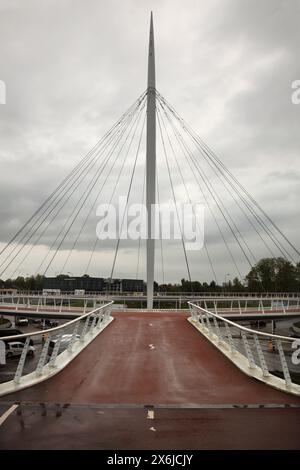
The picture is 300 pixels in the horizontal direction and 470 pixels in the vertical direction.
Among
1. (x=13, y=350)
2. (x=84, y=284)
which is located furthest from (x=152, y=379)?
(x=84, y=284)

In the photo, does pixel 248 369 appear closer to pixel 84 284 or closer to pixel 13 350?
pixel 13 350

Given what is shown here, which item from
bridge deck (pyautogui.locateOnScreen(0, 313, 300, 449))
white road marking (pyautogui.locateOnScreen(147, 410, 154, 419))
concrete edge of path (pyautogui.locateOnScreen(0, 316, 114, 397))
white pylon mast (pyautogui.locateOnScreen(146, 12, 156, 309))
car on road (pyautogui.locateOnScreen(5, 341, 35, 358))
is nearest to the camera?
bridge deck (pyautogui.locateOnScreen(0, 313, 300, 449))

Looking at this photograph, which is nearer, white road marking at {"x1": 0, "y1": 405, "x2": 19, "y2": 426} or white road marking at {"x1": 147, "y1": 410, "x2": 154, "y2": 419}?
white road marking at {"x1": 0, "y1": 405, "x2": 19, "y2": 426}

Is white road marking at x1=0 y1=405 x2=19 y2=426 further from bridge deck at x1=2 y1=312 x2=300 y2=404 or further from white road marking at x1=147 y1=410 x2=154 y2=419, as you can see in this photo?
white road marking at x1=147 y1=410 x2=154 y2=419

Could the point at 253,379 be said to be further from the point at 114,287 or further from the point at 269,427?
the point at 114,287

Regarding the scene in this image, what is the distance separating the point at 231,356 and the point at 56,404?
5.07 meters

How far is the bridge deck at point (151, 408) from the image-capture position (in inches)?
177

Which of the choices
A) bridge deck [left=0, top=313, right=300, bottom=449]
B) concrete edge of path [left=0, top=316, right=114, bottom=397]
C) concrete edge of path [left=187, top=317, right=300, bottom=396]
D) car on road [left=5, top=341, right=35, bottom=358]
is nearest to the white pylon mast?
car on road [left=5, top=341, right=35, bottom=358]

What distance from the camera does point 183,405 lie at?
589 cm

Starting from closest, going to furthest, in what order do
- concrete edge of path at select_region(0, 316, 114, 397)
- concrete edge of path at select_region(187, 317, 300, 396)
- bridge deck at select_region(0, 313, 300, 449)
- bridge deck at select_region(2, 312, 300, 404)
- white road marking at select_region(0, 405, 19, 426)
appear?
bridge deck at select_region(0, 313, 300, 449)
white road marking at select_region(0, 405, 19, 426)
bridge deck at select_region(2, 312, 300, 404)
concrete edge of path at select_region(0, 316, 114, 397)
concrete edge of path at select_region(187, 317, 300, 396)

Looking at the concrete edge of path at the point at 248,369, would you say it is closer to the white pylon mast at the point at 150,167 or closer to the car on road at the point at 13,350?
the white pylon mast at the point at 150,167

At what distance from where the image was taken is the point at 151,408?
570cm

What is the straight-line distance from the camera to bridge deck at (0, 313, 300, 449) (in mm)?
4496
